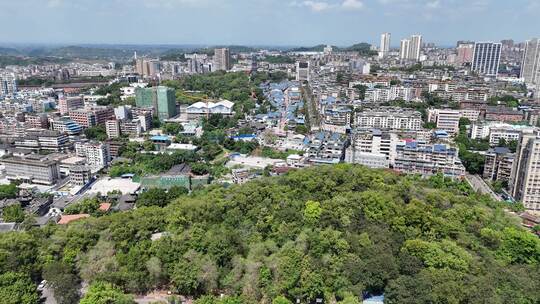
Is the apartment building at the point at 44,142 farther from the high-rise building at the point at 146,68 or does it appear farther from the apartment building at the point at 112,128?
the high-rise building at the point at 146,68

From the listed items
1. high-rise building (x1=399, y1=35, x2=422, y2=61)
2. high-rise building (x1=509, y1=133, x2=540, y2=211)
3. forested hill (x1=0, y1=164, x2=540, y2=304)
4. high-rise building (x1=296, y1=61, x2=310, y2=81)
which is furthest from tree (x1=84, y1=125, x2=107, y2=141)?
high-rise building (x1=399, y1=35, x2=422, y2=61)

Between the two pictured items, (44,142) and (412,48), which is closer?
(44,142)

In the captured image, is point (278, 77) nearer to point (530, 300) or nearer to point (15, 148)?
point (15, 148)

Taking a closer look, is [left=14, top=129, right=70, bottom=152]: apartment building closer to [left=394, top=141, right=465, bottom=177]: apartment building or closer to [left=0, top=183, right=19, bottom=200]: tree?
[left=0, top=183, right=19, bottom=200]: tree

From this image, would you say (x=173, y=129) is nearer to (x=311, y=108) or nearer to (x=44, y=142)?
(x=44, y=142)

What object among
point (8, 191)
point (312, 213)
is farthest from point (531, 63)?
point (8, 191)

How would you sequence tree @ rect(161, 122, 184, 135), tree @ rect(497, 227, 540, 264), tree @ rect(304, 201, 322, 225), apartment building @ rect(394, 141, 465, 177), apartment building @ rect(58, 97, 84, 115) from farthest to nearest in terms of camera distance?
1. apartment building @ rect(58, 97, 84, 115)
2. tree @ rect(161, 122, 184, 135)
3. apartment building @ rect(394, 141, 465, 177)
4. tree @ rect(304, 201, 322, 225)
5. tree @ rect(497, 227, 540, 264)
